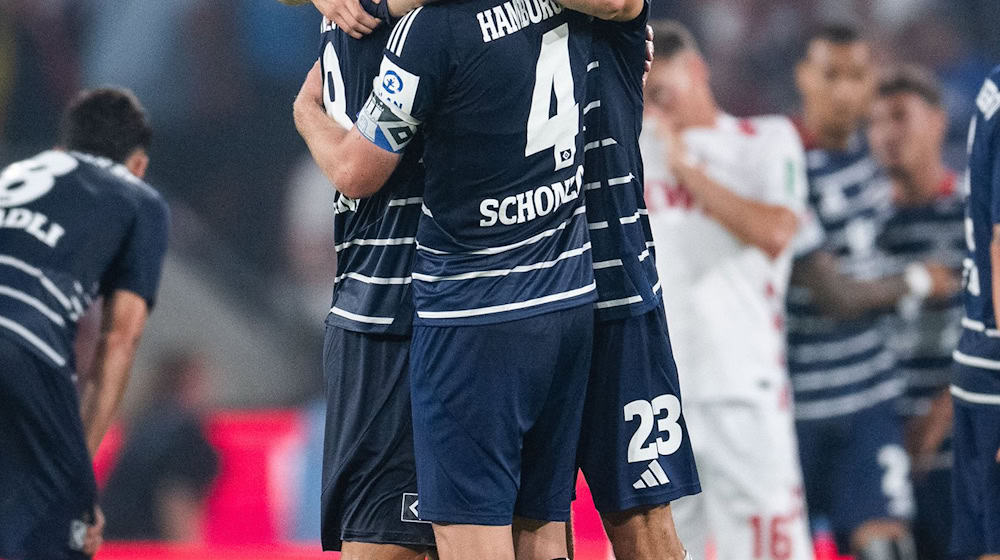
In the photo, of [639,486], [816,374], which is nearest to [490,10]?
[639,486]

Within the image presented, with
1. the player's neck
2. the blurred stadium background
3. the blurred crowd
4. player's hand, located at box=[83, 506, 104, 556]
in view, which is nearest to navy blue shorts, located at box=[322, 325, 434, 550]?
player's hand, located at box=[83, 506, 104, 556]

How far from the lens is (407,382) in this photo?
272 cm

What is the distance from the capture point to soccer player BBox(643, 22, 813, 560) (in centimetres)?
446

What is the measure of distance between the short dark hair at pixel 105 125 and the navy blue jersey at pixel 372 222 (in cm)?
134

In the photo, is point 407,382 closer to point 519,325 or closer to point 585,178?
point 519,325

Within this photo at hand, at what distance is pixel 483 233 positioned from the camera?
2.52m

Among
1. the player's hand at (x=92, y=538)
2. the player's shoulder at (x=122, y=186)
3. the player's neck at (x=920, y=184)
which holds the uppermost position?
the player's shoulder at (x=122, y=186)

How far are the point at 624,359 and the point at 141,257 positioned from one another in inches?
66.2

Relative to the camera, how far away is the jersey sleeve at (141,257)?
375cm

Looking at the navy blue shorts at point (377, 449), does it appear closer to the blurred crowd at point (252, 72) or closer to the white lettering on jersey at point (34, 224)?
the white lettering on jersey at point (34, 224)

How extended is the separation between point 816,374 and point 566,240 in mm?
2731

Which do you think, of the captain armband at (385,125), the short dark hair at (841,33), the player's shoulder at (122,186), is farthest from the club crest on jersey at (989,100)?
the player's shoulder at (122,186)

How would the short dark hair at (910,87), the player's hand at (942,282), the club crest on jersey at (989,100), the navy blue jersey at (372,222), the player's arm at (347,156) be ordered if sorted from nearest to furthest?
the player's arm at (347,156), the navy blue jersey at (372,222), the club crest on jersey at (989,100), the player's hand at (942,282), the short dark hair at (910,87)

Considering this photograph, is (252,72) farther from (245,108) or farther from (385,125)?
(385,125)
